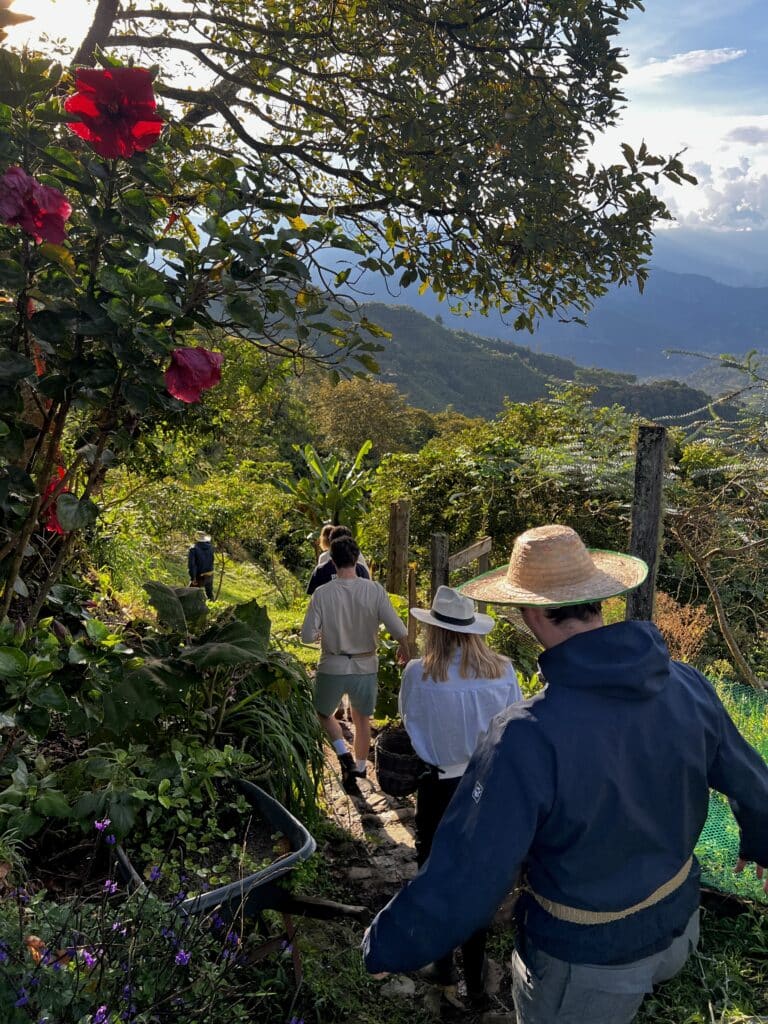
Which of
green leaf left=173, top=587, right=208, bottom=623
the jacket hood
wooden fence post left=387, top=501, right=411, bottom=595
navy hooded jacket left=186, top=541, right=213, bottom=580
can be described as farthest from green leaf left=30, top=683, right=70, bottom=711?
navy hooded jacket left=186, top=541, right=213, bottom=580

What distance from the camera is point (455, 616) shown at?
10.2 ft

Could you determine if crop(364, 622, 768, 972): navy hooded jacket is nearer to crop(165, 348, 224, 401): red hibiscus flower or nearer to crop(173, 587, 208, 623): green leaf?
crop(165, 348, 224, 401): red hibiscus flower

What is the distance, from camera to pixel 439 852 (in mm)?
1510

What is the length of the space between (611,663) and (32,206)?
1.63 meters

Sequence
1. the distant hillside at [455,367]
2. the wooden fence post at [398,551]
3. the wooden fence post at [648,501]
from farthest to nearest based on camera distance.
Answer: the distant hillside at [455,367]
the wooden fence post at [398,551]
the wooden fence post at [648,501]

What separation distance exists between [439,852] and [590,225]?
3154 millimetres

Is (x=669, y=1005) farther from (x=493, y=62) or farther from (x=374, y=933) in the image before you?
(x=493, y=62)

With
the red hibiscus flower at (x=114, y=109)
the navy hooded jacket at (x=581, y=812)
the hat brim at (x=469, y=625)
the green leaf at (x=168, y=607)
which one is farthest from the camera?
the hat brim at (x=469, y=625)

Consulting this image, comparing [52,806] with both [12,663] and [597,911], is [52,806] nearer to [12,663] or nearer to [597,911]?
[12,663]

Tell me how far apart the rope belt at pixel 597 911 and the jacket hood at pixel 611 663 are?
46 centimetres

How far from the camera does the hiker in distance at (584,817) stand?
1477 millimetres

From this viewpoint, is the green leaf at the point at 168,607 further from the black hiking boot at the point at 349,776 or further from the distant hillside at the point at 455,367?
the distant hillside at the point at 455,367

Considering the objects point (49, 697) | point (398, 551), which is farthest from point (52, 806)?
point (398, 551)

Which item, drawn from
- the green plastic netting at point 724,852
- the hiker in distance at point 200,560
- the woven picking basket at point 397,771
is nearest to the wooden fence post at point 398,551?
the hiker in distance at point 200,560
